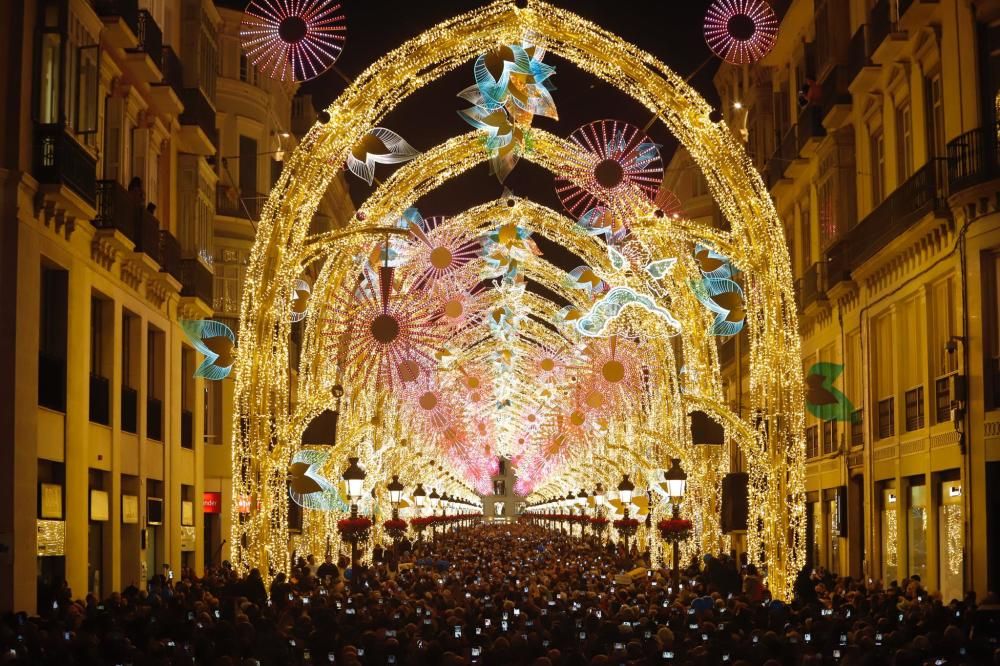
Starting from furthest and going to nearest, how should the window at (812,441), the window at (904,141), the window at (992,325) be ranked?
the window at (812,441)
the window at (904,141)
the window at (992,325)

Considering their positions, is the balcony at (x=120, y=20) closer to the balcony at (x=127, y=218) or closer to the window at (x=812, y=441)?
the balcony at (x=127, y=218)

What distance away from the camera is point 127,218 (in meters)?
32.5

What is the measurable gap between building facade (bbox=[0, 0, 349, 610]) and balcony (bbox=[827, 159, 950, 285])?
12.2 m

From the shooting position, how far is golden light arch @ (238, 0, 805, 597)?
25.5m

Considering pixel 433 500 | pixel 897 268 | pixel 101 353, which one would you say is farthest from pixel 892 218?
pixel 433 500

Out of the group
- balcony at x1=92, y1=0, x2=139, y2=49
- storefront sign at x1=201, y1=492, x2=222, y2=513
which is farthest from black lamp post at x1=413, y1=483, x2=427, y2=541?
balcony at x1=92, y1=0, x2=139, y2=49

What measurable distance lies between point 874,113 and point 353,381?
45.1ft

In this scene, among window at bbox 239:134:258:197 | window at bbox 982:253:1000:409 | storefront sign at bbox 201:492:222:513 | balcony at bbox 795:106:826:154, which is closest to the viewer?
window at bbox 982:253:1000:409

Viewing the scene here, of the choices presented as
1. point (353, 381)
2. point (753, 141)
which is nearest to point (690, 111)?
point (353, 381)

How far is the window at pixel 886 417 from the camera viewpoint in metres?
35.6

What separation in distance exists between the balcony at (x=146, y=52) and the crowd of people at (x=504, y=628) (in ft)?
35.9

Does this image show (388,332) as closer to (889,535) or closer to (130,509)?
(130,509)

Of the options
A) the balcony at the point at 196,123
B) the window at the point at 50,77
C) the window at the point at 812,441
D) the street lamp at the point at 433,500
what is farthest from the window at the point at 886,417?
the street lamp at the point at 433,500

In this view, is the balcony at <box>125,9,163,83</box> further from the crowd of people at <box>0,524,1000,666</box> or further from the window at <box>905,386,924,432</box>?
the window at <box>905,386,924,432</box>
